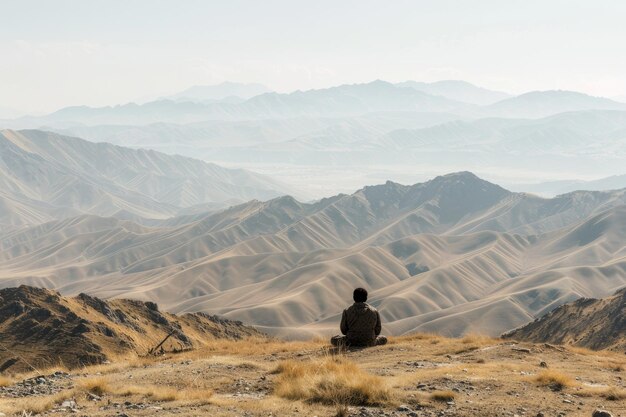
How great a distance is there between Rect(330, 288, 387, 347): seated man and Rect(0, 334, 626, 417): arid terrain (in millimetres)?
614

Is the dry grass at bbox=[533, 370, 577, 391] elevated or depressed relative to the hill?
elevated

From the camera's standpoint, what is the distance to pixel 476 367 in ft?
63.6

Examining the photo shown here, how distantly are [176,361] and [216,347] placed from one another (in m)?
4.59

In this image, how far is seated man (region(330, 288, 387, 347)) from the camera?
22812 millimetres

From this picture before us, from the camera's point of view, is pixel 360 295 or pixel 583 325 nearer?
pixel 360 295

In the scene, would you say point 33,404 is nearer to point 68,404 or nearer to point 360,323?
point 68,404

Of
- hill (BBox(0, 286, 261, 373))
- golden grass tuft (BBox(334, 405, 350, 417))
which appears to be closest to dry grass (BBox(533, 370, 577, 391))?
golden grass tuft (BBox(334, 405, 350, 417))

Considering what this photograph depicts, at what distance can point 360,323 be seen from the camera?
2331cm

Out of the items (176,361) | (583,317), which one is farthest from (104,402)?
(583,317)

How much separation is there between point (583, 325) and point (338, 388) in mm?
100456

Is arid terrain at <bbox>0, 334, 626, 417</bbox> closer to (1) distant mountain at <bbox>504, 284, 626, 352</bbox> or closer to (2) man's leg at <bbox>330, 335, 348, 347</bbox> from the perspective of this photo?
(2) man's leg at <bbox>330, 335, 348, 347</bbox>

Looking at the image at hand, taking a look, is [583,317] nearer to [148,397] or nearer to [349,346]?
[349,346]

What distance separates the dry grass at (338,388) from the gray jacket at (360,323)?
6.80 metres

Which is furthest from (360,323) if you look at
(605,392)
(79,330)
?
(79,330)
